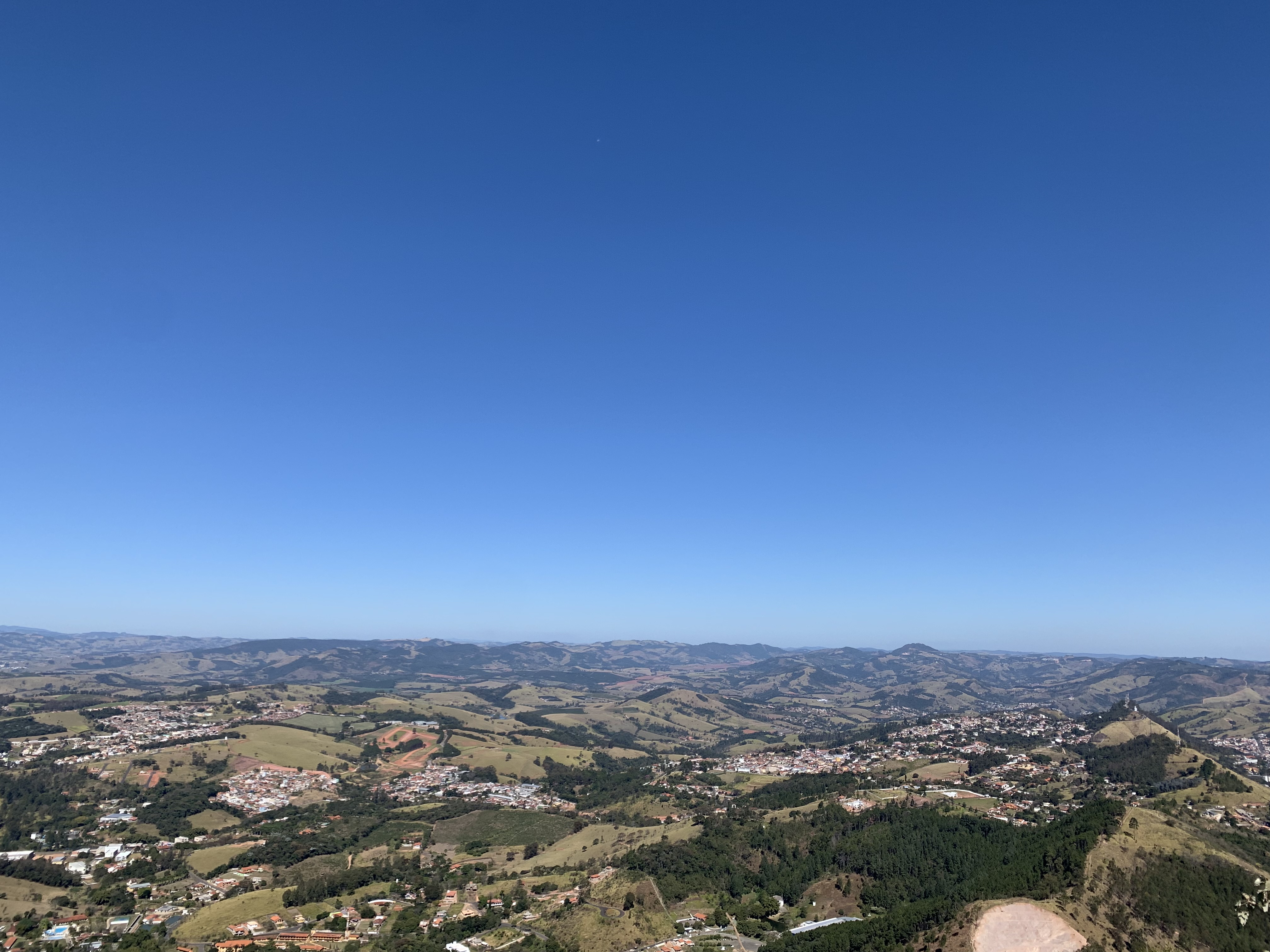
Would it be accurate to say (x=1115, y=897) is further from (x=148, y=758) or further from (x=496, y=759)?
(x=148, y=758)

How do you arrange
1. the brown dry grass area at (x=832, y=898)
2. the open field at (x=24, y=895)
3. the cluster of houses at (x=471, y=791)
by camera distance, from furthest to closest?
the cluster of houses at (x=471, y=791), the brown dry grass area at (x=832, y=898), the open field at (x=24, y=895)

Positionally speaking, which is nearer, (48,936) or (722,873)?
(48,936)

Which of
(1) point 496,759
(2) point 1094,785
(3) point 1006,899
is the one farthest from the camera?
(1) point 496,759

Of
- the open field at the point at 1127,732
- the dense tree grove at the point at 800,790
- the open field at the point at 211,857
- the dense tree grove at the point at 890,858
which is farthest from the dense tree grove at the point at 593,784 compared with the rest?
the open field at the point at 1127,732

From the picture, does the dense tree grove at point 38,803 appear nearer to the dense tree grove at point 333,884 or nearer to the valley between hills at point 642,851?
the valley between hills at point 642,851

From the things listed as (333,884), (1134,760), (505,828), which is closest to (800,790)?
(505,828)

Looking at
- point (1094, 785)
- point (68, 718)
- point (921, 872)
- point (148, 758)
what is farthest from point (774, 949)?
point (68, 718)

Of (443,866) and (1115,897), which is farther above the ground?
(1115,897)
